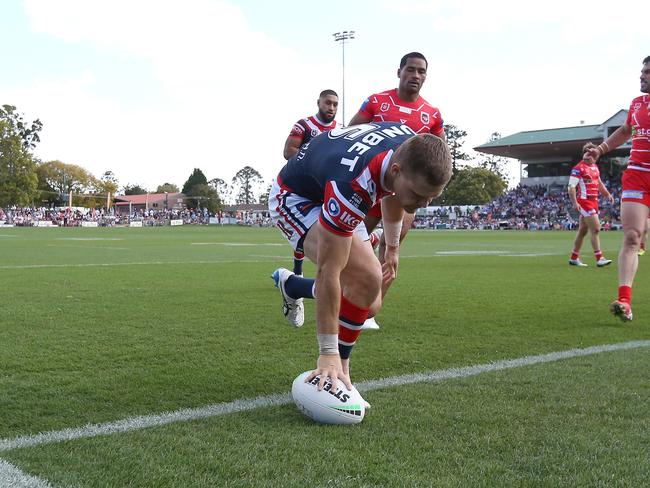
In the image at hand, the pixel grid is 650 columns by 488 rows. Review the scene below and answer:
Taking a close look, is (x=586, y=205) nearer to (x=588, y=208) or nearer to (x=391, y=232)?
(x=588, y=208)

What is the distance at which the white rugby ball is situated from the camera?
9.78 ft

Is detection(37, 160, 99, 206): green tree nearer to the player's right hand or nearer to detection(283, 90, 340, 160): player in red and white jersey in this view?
detection(283, 90, 340, 160): player in red and white jersey

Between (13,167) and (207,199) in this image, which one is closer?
(13,167)

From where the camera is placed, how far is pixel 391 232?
442 centimetres

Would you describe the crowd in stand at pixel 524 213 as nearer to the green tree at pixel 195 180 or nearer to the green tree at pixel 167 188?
the green tree at pixel 195 180

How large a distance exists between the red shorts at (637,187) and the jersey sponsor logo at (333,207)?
442 cm

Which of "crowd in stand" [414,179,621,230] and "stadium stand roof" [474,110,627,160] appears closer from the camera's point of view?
"crowd in stand" [414,179,621,230]

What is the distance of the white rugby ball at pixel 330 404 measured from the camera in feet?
9.78

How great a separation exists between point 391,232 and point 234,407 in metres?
1.71

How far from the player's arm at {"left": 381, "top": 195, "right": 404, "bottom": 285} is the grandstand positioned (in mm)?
63319

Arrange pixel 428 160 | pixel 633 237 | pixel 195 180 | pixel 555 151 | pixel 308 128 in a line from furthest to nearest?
pixel 195 180, pixel 555 151, pixel 308 128, pixel 633 237, pixel 428 160

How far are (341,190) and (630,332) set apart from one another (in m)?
3.57

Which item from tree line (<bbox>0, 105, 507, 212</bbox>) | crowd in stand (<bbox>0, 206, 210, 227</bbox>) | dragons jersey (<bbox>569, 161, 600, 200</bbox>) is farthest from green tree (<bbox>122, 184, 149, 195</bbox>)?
dragons jersey (<bbox>569, 161, 600, 200</bbox>)

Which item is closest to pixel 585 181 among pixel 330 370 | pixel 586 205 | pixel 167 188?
pixel 586 205
